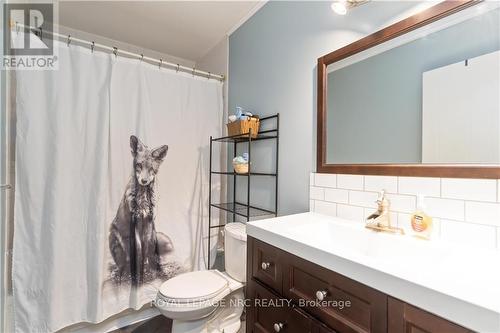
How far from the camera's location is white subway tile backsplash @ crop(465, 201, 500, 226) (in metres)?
0.77

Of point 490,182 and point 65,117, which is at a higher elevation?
point 65,117

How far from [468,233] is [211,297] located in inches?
46.6

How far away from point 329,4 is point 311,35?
163 mm

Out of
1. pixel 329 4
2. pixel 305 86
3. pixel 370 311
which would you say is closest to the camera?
pixel 370 311

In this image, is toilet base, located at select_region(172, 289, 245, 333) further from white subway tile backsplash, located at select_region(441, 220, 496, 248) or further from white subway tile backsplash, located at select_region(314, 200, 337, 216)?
white subway tile backsplash, located at select_region(441, 220, 496, 248)

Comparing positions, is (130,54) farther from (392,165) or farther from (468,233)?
(468,233)

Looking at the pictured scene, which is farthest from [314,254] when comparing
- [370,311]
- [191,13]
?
[191,13]

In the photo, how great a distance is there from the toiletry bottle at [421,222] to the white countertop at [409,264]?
44mm

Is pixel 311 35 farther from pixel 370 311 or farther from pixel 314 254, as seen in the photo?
pixel 370 311

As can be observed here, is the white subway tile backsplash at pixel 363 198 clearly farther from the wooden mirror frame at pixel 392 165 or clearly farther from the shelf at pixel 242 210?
the shelf at pixel 242 210

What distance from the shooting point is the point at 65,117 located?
4.86 feet

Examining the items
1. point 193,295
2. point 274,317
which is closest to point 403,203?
point 274,317

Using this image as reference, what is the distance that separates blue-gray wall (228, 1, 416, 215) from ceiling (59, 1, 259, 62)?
22 centimetres

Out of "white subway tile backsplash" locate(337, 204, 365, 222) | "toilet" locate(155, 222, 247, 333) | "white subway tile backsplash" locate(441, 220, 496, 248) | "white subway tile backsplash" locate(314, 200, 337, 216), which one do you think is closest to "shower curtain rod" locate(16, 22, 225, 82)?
"toilet" locate(155, 222, 247, 333)
